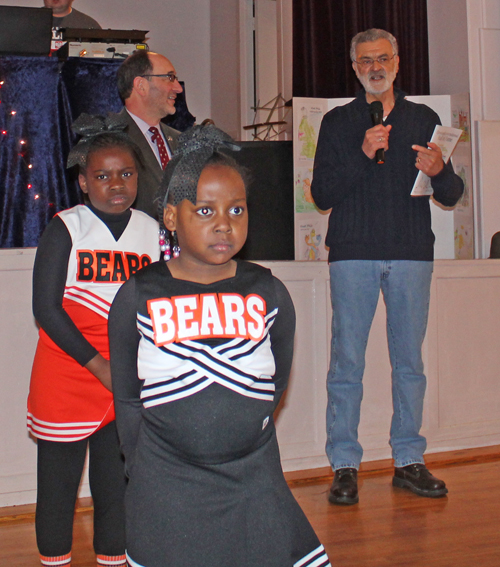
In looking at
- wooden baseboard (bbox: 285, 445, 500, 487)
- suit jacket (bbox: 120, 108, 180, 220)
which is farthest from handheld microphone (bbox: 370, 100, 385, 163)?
wooden baseboard (bbox: 285, 445, 500, 487)

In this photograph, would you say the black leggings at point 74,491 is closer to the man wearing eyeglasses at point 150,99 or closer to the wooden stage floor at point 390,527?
the wooden stage floor at point 390,527

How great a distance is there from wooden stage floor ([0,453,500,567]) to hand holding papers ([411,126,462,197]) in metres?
1.09

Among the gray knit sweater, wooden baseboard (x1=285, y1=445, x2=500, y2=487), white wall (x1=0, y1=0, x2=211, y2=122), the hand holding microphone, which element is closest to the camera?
the hand holding microphone

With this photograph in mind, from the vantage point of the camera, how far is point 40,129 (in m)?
3.33

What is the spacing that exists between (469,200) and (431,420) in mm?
1662

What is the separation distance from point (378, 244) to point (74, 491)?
1311mm

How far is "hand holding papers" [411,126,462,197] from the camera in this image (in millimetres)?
2398

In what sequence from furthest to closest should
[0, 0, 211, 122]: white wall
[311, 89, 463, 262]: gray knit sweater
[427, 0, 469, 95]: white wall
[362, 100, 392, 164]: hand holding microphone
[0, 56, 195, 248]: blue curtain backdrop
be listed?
1. [0, 0, 211, 122]: white wall
2. [427, 0, 469, 95]: white wall
3. [0, 56, 195, 248]: blue curtain backdrop
4. [311, 89, 463, 262]: gray knit sweater
5. [362, 100, 392, 164]: hand holding microphone

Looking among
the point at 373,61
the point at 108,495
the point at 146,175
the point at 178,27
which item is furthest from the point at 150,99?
the point at 178,27

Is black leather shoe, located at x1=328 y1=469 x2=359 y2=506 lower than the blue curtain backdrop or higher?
lower

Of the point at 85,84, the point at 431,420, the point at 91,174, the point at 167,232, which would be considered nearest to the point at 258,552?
the point at 167,232

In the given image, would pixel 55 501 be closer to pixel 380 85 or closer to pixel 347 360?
pixel 347 360

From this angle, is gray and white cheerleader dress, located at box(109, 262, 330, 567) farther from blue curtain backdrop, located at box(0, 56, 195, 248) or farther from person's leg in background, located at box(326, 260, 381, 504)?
blue curtain backdrop, located at box(0, 56, 195, 248)

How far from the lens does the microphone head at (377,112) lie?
2.33 metres
